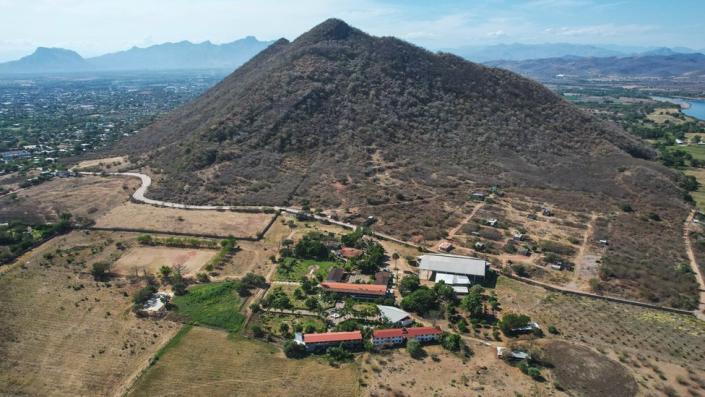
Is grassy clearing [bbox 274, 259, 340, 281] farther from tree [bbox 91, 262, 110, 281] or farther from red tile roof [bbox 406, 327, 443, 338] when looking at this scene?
tree [bbox 91, 262, 110, 281]

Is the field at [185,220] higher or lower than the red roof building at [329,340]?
higher

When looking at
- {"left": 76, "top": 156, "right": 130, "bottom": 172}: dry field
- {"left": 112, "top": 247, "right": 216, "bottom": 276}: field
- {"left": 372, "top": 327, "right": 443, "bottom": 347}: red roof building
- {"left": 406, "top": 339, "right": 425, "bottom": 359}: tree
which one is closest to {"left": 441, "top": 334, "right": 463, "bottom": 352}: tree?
{"left": 372, "top": 327, "right": 443, "bottom": 347}: red roof building

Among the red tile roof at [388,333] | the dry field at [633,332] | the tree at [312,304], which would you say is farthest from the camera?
the tree at [312,304]

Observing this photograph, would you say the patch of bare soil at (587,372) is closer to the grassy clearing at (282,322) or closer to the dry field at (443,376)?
the dry field at (443,376)

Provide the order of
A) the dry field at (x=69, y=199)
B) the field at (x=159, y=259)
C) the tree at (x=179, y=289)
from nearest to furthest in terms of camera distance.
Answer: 1. the tree at (x=179, y=289)
2. the field at (x=159, y=259)
3. the dry field at (x=69, y=199)

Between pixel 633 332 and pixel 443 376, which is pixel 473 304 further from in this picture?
pixel 633 332

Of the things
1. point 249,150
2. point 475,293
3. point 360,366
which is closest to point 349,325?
point 360,366

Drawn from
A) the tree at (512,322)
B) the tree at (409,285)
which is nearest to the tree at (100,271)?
the tree at (409,285)
